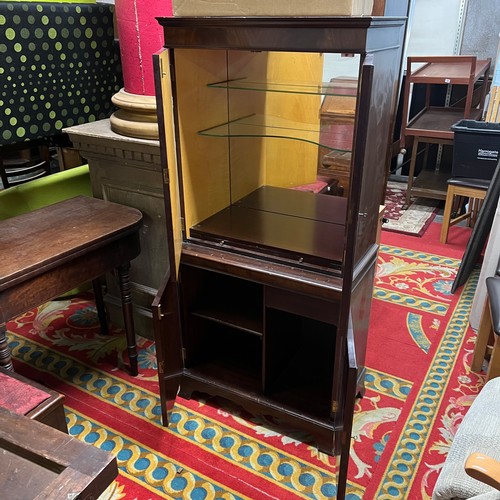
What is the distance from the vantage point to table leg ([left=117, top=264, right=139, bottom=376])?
206cm

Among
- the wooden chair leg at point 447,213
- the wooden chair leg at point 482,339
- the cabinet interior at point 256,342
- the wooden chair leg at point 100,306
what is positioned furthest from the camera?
the wooden chair leg at point 447,213

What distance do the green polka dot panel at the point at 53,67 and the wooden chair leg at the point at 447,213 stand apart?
2.25 m

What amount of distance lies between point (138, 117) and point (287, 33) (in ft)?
3.05

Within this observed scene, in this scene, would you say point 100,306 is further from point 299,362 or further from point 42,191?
point 299,362

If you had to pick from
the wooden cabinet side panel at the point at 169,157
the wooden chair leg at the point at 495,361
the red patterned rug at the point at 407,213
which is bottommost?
the red patterned rug at the point at 407,213

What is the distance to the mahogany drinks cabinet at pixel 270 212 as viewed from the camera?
1.40 m

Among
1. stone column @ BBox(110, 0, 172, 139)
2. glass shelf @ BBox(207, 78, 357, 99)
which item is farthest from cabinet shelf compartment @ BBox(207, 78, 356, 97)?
stone column @ BBox(110, 0, 172, 139)

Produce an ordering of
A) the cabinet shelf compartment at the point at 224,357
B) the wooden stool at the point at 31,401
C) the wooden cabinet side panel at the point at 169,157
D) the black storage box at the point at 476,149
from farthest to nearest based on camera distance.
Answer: the black storage box at the point at 476,149, the cabinet shelf compartment at the point at 224,357, the wooden cabinet side panel at the point at 169,157, the wooden stool at the point at 31,401

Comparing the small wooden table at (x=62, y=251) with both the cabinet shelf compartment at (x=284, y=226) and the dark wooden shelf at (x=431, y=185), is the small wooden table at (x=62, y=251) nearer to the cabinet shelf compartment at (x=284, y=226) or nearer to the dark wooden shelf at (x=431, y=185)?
the cabinet shelf compartment at (x=284, y=226)

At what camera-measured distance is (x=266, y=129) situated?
1894 mm

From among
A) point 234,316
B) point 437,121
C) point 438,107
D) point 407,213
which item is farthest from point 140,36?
point 438,107

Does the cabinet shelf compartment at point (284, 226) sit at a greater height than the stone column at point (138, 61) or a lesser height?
lesser

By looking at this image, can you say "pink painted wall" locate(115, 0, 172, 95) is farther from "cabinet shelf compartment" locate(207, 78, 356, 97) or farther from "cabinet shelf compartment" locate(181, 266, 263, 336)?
"cabinet shelf compartment" locate(181, 266, 263, 336)

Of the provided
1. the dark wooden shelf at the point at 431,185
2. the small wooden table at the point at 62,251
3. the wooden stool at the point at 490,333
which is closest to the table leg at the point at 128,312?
the small wooden table at the point at 62,251
